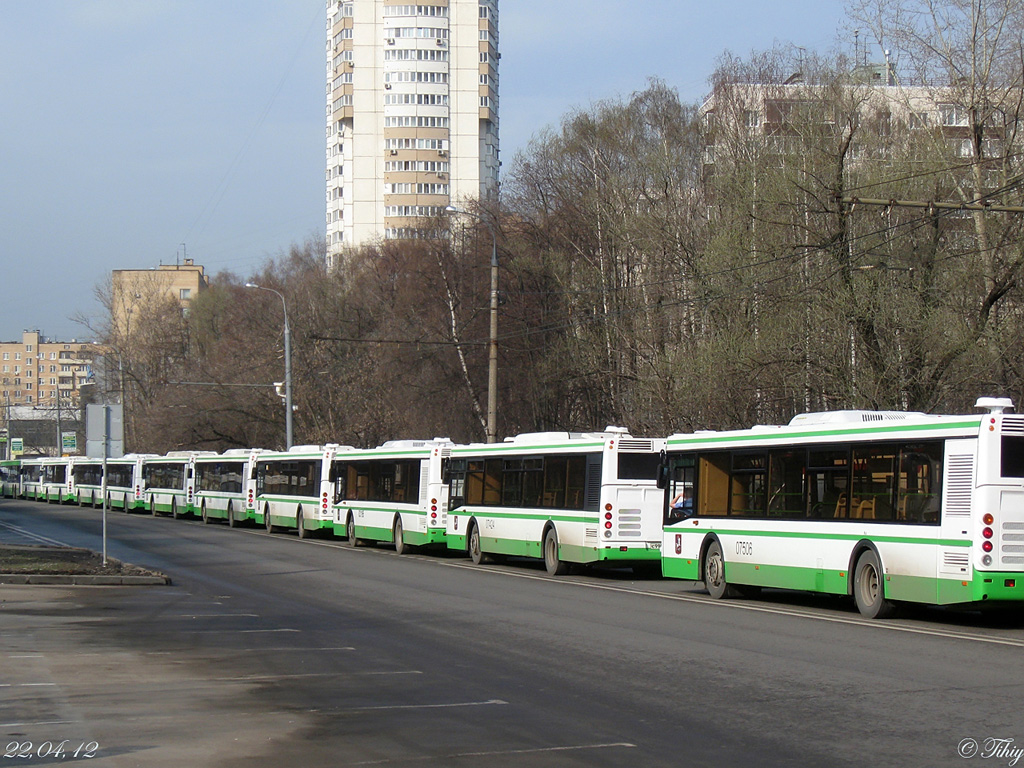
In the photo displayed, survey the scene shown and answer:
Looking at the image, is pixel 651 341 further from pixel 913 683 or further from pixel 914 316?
pixel 913 683

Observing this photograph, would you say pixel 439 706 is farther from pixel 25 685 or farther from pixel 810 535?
pixel 810 535

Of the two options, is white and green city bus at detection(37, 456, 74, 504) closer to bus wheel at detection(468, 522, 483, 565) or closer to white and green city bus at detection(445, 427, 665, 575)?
bus wheel at detection(468, 522, 483, 565)

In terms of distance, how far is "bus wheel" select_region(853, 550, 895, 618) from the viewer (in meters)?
17.0

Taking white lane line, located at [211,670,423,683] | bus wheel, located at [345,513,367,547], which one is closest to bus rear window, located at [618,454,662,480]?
white lane line, located at [211,670,423,683]

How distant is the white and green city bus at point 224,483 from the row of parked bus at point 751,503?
11.9 meters

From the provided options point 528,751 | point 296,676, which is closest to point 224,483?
point 296,676

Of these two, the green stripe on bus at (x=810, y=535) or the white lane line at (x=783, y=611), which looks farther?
the green stripe on bus at (x=810, y=535)

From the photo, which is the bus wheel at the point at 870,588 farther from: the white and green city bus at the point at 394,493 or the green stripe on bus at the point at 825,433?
the white and green city bus at the point at 394,493

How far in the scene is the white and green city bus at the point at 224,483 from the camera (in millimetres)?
48469

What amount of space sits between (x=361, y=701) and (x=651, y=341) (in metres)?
32.5

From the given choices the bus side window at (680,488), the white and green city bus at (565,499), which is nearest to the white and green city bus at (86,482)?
the white and green city bus at (565,499)

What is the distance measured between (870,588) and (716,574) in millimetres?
4041

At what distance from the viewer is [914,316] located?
29.5 m
